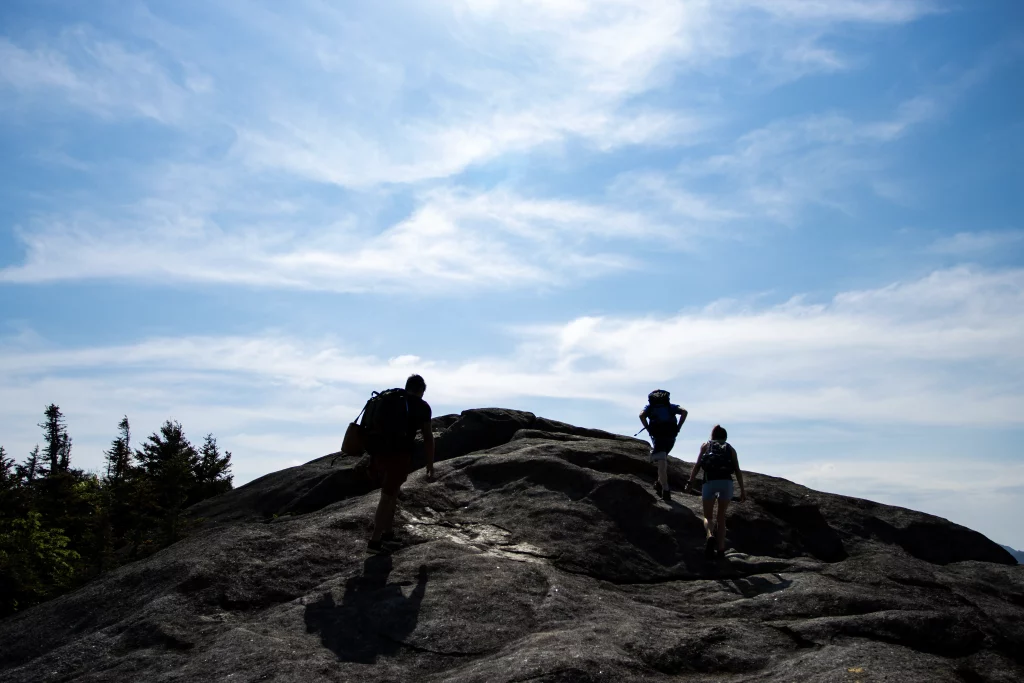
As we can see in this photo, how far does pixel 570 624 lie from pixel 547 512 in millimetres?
3662

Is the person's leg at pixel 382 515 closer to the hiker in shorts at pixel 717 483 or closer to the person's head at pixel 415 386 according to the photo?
the person's head at pixel 415 386

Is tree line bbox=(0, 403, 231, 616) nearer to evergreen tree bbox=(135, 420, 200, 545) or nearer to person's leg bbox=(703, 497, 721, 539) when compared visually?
evergreen tree bbox=(135, 420, 200, 545)

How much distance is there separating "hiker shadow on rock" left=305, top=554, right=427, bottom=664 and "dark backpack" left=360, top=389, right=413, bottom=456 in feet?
6.01

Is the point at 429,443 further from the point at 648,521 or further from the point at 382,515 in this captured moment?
the point at 648,521

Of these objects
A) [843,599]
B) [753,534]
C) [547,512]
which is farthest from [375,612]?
[753,534]

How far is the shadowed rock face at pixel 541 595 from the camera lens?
8672 mm

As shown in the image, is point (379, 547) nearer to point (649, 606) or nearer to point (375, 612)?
point (375, 612)

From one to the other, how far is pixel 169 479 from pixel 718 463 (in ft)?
35.5

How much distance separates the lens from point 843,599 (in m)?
10.6

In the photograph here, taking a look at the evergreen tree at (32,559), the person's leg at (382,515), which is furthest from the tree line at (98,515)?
the person's leg at (382,515)

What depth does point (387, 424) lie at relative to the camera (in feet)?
39.4

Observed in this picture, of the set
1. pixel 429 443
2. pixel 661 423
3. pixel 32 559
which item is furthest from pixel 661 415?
pixel 32 559

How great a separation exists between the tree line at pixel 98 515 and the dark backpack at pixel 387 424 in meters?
5.30

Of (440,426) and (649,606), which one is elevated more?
(440,426)
